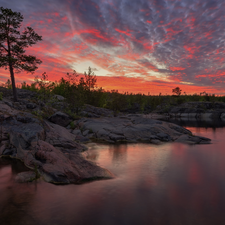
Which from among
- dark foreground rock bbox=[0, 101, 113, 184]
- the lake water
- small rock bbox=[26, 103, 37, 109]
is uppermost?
small rock bbox=[26, 103, 37, 109]

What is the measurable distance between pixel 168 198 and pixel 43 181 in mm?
6968

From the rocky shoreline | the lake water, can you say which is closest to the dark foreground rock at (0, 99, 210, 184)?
the rocky shoreline

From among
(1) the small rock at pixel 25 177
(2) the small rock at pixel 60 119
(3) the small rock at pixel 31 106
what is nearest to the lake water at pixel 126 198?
(1) the small rock at pixel 25 177

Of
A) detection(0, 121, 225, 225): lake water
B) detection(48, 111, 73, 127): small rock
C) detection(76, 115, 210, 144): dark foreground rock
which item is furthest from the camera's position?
detection(48, 111, 73, 127): small rock

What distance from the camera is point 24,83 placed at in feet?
180

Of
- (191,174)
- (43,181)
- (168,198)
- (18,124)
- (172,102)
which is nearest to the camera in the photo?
(168,198)

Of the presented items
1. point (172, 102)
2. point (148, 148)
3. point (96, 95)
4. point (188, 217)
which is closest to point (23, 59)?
point (148, 148)

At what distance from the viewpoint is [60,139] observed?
1802 cm

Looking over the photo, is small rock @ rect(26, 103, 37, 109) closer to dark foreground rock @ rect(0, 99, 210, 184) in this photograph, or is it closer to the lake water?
dark foreground rock @ rect(0, 99, 210, 184)

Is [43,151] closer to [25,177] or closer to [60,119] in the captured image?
[25,177]

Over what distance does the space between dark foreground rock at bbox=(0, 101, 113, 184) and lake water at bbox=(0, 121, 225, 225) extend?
2.43 ft

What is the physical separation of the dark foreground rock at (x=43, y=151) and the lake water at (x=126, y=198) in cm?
74

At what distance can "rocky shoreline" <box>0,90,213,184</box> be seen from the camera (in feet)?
36.6

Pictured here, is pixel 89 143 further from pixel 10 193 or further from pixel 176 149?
pixel 10 193
